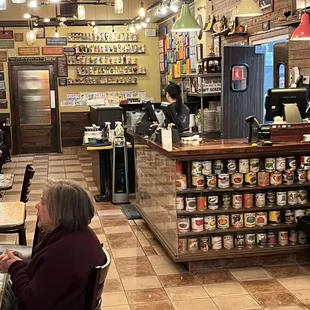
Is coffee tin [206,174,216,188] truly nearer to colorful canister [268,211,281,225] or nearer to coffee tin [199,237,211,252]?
coffee tin [199,237,211,252]

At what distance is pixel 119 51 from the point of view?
1302 cm

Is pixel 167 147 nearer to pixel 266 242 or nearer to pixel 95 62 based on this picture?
pixel 266 242

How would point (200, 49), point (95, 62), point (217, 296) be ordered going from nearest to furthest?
point (217, 296)
point (200, 49)
point (95, 62)

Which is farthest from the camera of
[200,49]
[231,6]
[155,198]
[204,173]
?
[200,49]

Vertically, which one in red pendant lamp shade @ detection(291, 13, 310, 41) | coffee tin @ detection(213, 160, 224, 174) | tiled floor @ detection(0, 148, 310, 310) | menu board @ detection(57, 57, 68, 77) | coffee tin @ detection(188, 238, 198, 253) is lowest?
tiled floor @ detection(0, 148, 310, 310)

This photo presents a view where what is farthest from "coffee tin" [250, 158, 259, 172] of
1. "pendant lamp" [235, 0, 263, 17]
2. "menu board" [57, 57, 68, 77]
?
"menu board" [57, 57, 68, 77]

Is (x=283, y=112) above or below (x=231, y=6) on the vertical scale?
below

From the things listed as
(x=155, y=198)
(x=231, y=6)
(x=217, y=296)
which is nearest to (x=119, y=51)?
(x=231, y=6)

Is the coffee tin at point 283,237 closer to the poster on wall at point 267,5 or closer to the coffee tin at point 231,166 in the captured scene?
the coffee tin at point 231,166

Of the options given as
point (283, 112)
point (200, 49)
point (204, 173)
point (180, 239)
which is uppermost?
point (200, 49)

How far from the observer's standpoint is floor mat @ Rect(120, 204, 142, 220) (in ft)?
21.9

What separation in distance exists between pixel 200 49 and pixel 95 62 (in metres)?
3.99

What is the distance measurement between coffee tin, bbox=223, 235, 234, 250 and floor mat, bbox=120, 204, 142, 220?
2029 mm

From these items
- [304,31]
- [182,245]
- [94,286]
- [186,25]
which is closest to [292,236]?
[182,245]
